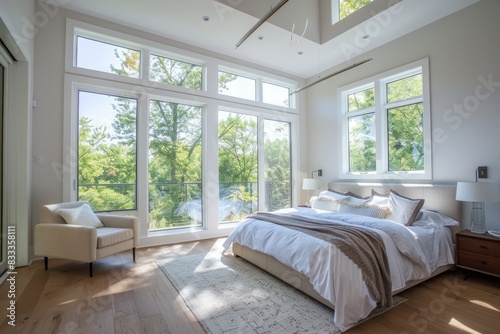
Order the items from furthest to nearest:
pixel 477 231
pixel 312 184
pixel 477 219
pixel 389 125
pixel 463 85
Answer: pixel 312 184
pixel 389 125
pixel 463 85
pixel 477 219
pixel 477 231

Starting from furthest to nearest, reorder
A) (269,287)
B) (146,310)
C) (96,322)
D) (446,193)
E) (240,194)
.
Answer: (240,194) < (446,193) < (269,287) < (146,310) < (96,322)

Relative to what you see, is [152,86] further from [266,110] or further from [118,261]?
[118,261]

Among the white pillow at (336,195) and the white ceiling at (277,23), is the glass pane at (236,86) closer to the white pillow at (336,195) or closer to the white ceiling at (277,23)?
the white ceiling at (277,23)

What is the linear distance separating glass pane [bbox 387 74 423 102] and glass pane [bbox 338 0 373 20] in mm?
1425

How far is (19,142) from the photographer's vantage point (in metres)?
3.33

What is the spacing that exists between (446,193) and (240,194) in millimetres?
3574

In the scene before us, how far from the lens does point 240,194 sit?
5.53m

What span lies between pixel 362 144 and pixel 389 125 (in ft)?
2.02

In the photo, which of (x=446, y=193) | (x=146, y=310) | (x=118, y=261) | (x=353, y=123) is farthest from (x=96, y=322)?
(x=353, y=123)

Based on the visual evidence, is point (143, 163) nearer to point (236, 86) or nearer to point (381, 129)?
point (236, 86)

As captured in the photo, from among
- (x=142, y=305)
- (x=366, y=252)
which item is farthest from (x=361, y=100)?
(x=142, y=305)

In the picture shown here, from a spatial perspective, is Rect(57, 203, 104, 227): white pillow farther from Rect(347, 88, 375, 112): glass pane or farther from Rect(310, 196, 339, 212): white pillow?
Rect(347, 88, 375, 112): glass pane

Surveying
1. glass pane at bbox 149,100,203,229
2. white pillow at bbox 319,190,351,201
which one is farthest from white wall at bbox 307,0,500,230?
glass pane at bbox 149,100,203,229

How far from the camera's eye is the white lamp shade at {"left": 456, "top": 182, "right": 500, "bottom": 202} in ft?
9.65
